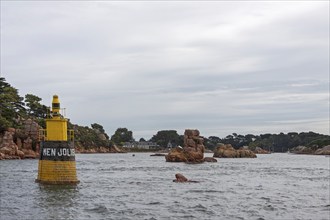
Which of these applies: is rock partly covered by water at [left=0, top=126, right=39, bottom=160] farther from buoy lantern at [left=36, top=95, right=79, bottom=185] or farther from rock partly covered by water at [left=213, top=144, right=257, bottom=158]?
buoy lantern at [left=36, top=95, right=79, bottom=185]

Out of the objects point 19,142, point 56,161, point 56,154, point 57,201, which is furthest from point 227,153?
point 57,201

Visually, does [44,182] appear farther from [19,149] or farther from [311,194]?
[19,149]

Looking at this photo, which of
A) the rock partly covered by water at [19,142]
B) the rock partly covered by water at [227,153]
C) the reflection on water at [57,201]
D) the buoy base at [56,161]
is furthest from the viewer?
the rock partly covered by water at [227,153]

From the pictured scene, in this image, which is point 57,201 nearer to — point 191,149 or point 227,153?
point 191,149

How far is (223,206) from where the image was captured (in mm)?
32688

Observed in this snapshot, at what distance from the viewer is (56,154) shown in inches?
1394

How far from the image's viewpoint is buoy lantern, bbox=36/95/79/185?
3550cm

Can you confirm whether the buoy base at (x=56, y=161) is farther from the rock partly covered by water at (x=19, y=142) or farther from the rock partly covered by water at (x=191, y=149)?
the rock partly covered by water at (x=191, y=149)

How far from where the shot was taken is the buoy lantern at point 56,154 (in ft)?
116

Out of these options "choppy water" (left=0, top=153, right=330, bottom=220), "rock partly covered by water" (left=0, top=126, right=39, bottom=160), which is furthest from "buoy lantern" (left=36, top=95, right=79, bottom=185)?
"rock partly covered by water" (left=0, top=126, right=39, bottom=160)

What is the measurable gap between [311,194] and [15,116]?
3984 inches

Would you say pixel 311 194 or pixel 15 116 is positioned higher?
pixel 15 116

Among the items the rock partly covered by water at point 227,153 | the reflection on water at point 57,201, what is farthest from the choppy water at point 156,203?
the rock partly covered by water at point 227,153

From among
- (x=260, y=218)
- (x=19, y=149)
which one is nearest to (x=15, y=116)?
(x=19, y=149)
